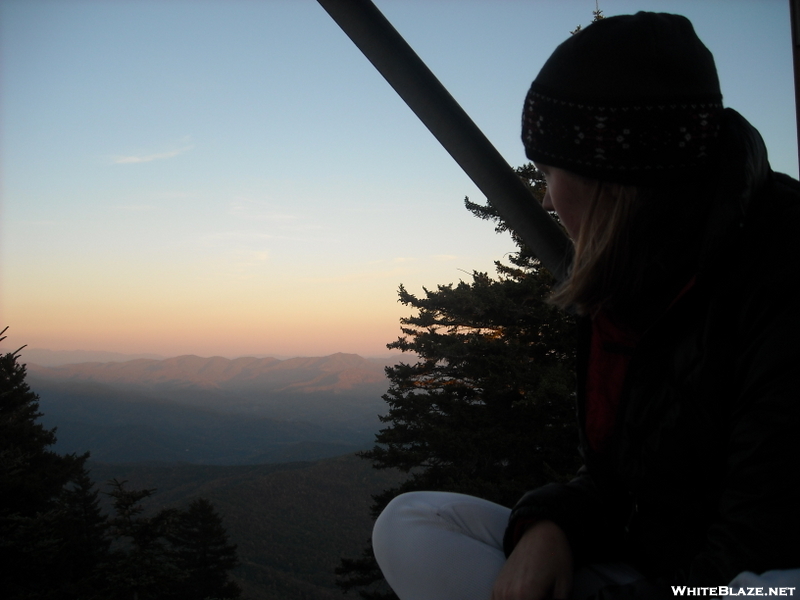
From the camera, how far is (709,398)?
73 centimetres

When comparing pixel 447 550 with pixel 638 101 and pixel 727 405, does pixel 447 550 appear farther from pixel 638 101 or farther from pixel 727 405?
pixel 638 101

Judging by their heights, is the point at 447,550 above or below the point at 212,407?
above

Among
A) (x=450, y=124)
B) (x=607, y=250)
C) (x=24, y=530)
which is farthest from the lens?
(x=24, y=530)

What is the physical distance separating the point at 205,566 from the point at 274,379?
517 feet

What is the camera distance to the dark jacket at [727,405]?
628mm

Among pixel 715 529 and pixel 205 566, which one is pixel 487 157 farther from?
pixel 205 566

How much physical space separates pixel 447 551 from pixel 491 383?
10.9 metres

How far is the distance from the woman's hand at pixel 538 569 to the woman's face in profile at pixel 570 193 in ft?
1.88

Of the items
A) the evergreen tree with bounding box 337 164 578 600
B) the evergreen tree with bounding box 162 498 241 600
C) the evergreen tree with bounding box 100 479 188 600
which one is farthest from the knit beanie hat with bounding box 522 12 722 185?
the evergreen tree with bounding box 162 498 241 600

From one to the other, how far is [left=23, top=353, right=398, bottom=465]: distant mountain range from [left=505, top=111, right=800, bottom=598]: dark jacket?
96.5 meters

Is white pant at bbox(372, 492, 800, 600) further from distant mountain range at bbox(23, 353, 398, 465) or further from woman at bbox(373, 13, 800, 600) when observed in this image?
distant mountain range at bbox(23, 353, 398, 465)

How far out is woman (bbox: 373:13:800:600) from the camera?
2.15 feet

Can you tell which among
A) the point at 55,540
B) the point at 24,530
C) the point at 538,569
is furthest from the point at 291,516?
the point at 538,569

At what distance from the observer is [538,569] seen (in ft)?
2.83
